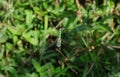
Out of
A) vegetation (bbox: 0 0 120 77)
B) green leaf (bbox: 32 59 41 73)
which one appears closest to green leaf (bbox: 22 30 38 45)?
vegetation (bbox: 0 0 120 77)

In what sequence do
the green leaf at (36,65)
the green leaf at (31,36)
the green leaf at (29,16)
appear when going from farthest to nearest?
the green leaf at (29,16), the green leaf at (31,36), the green leaf at (36,65)

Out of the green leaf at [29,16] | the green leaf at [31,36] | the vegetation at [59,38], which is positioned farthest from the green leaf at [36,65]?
the green leaf at [29,16]

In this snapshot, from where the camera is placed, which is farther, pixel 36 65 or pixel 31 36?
pixel 31 36

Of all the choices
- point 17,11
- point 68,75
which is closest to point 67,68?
point 68,75

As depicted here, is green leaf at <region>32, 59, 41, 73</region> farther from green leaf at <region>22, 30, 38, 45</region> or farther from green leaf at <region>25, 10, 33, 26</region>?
green leaf at <region>25, 10, 33, 26</region>

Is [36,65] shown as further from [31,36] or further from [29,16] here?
[29,16]

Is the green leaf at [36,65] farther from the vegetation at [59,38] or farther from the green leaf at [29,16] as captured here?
the green leaf at [29,16]

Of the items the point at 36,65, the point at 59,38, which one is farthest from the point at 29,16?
the point at 36,65

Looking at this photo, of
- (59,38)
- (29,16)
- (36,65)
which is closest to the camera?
(36,65)
